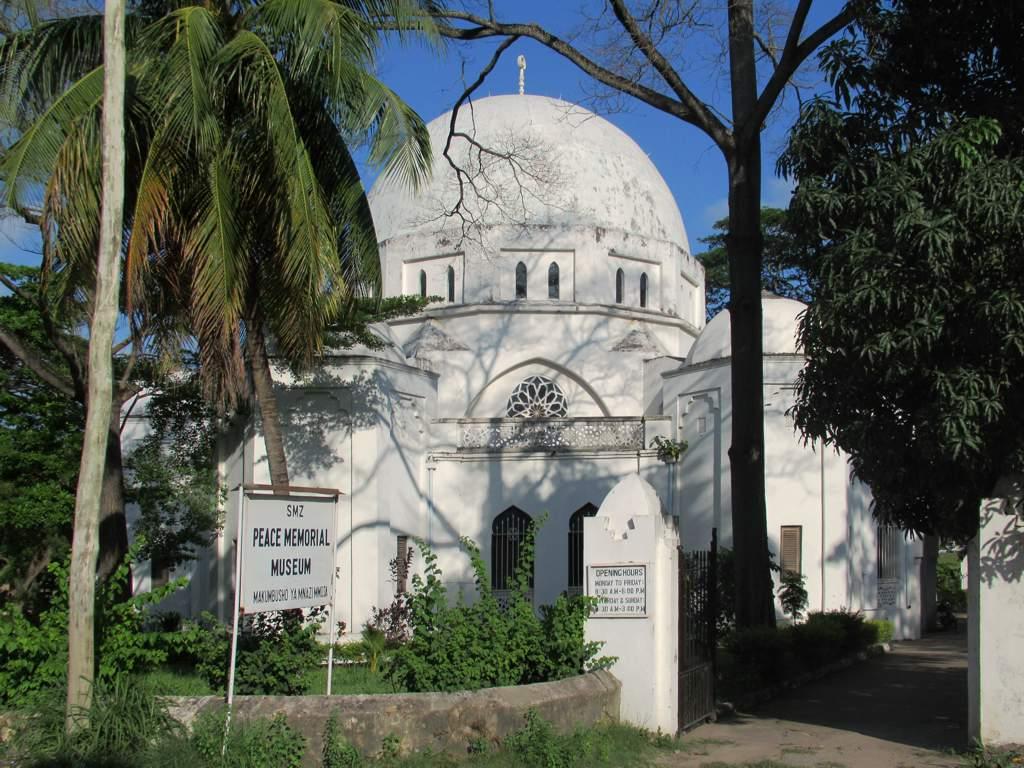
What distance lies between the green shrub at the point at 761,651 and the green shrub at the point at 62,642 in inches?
284

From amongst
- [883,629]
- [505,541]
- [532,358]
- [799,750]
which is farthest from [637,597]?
[532,358]

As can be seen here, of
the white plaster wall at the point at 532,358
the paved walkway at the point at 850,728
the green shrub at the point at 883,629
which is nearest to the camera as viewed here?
the paved walkway at the point at 850,728

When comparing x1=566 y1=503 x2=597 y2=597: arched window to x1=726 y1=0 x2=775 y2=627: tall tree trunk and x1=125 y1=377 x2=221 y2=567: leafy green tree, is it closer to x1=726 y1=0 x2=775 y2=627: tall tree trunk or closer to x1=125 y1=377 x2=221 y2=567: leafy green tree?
x1=125 y1=377 x2=221 y2=567: leafy green tree

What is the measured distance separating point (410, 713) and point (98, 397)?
3.17 m

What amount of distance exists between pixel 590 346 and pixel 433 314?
398 cm

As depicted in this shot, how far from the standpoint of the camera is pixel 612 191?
29812 millimetres

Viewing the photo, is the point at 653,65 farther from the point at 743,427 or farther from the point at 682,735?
the point at 682,735

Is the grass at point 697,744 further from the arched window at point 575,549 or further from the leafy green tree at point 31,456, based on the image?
the arched window at point 575,549

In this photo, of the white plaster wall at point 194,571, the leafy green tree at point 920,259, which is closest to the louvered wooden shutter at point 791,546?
the white plaster wall at point 194,571

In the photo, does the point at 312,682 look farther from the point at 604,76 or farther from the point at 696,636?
the point at 604,76

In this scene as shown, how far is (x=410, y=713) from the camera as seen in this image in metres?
8.24

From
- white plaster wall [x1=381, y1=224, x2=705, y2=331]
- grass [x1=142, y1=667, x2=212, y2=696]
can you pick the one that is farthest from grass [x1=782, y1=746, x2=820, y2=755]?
white plaster wall [x1=381, y1=224, x2=705, y2=331]

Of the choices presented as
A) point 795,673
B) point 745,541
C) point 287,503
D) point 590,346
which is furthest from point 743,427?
point 590,346

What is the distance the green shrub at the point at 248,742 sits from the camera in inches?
297
